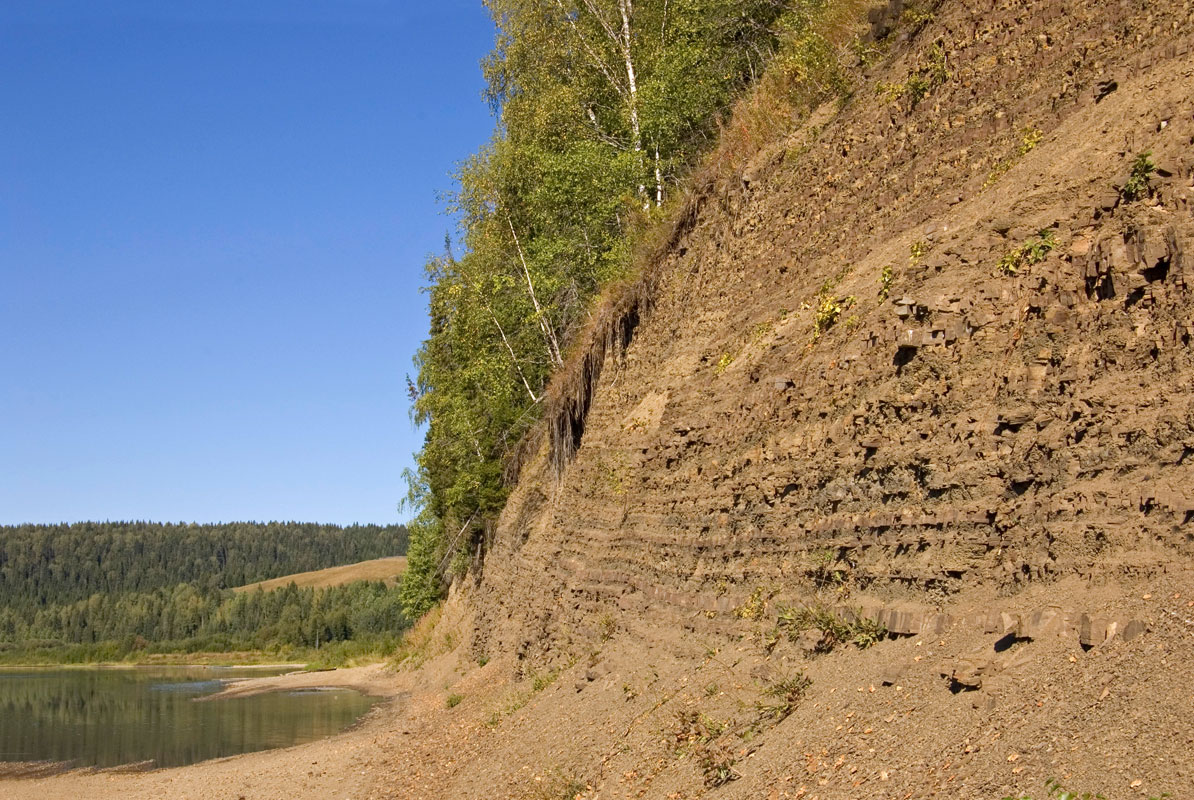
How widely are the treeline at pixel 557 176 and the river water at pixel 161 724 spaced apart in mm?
7990

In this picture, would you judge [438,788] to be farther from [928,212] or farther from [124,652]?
[124,652]

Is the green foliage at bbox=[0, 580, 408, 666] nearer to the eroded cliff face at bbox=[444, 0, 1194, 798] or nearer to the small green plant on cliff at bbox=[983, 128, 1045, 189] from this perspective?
the eroded cliff face at bbox=[444, 0, 1194, 798]

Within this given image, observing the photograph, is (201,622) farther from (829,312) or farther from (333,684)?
(829,312)

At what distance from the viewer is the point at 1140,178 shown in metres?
8.77

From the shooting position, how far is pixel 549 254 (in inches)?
1061

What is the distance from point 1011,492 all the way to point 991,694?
1816mm

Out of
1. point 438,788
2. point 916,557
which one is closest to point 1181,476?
point 916,557

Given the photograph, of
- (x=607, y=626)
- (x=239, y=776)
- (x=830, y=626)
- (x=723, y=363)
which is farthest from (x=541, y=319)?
(x=830, y=626)

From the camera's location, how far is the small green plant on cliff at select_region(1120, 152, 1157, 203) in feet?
28.6

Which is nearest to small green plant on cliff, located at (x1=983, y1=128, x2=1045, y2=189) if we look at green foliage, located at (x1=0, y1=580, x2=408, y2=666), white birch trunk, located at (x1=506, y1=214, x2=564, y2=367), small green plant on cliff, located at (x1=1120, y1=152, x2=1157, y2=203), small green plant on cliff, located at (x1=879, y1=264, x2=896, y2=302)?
small green plant on cliff, located at (x1=879, y1=264, x2=896, y2=302)

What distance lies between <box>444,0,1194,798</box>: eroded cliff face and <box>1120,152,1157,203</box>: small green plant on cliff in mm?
66

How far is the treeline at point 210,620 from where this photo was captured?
117 meters

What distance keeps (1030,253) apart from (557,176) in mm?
17851

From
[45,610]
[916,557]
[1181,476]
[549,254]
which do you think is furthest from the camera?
[45,610]
